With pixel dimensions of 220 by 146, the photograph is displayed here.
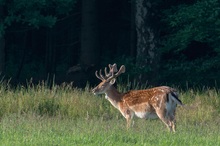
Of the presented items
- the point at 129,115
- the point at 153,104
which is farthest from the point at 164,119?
the point at 129,115

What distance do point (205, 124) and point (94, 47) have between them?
12464 mm

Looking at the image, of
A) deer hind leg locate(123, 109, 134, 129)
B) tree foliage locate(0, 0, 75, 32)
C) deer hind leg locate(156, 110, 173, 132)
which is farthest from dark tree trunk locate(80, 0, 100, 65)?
deer hind leg locate(156, 110, 173, 132)

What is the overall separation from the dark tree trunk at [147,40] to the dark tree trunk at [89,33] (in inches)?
135

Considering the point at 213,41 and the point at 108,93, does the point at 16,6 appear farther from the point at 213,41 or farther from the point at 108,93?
the point at 108,93

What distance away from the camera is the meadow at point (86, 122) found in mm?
12484

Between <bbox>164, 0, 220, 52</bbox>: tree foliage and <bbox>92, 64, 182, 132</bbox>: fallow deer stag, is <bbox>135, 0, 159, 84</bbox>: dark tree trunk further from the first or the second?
<bbox>92, 64, 182, 132</bbox>: fallow deer stag

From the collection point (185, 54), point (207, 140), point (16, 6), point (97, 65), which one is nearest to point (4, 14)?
point (16, 6)

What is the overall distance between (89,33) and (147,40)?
3.72 metres

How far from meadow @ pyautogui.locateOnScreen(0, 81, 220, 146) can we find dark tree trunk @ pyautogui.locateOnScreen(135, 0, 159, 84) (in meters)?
4.82

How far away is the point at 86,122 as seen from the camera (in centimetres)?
1534

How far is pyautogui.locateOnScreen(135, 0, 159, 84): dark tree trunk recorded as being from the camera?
79.8 ft

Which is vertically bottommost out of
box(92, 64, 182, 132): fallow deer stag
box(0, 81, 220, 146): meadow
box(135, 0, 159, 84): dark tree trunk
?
box(0, 81, 220, 146): meadow

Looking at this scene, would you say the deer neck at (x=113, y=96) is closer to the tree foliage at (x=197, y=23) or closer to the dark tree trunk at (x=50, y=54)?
the tree foliage at (x=197, y=23)

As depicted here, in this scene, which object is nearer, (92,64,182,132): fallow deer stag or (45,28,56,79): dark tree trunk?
(92,64,182,132): fallow deer stag
